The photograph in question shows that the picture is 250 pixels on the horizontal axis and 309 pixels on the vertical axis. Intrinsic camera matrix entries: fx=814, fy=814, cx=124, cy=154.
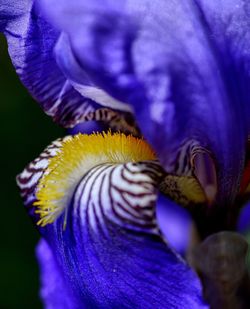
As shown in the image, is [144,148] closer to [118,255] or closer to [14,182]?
[118,255]

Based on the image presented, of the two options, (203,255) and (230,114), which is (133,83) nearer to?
(230,114)

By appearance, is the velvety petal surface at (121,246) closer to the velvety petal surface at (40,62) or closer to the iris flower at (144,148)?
the iris flower at (144,148)

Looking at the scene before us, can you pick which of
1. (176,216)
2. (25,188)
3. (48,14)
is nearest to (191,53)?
(48,14)

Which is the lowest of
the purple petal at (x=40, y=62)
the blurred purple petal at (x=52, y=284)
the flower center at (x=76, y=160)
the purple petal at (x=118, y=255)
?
the blurred purple petal at (x=52, y=284)

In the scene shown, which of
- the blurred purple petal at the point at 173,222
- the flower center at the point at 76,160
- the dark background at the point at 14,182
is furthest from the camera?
the dark background at the point at 14,182

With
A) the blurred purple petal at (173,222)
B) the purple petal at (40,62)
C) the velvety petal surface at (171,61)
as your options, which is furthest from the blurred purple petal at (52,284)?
the blurred purple petal at (173,222)

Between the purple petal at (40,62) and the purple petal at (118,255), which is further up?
the purple petal at (40,62)
